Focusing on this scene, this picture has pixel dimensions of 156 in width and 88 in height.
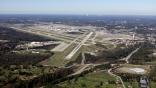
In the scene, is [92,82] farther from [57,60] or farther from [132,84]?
[57,60]

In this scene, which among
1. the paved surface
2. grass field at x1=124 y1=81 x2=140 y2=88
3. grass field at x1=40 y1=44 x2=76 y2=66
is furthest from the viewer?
the paved surface

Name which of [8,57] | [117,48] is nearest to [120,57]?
[117,48]

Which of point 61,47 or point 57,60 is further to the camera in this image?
point 61,47

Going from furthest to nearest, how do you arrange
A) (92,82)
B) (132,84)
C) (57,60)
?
(57,60) → (92,82) → (132,84)

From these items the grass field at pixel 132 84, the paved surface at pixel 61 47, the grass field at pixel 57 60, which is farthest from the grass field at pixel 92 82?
the paved surface at pixel 61 47

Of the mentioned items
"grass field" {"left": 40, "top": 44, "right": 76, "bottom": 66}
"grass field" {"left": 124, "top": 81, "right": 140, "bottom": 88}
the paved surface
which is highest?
"grass field" {"left": 124, "top": 81, "right": 140, "bottom": 88}

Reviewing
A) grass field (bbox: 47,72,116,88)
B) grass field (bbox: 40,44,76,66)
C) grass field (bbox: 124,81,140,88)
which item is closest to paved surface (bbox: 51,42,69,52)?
grass field (bbox: 40,44,76,66)

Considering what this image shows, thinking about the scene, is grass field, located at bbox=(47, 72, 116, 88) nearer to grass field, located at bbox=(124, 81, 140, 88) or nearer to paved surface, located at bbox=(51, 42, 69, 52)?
grass field, located at bbox=(124, 81, 140, 88)

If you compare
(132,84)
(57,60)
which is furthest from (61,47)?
(132,84)
